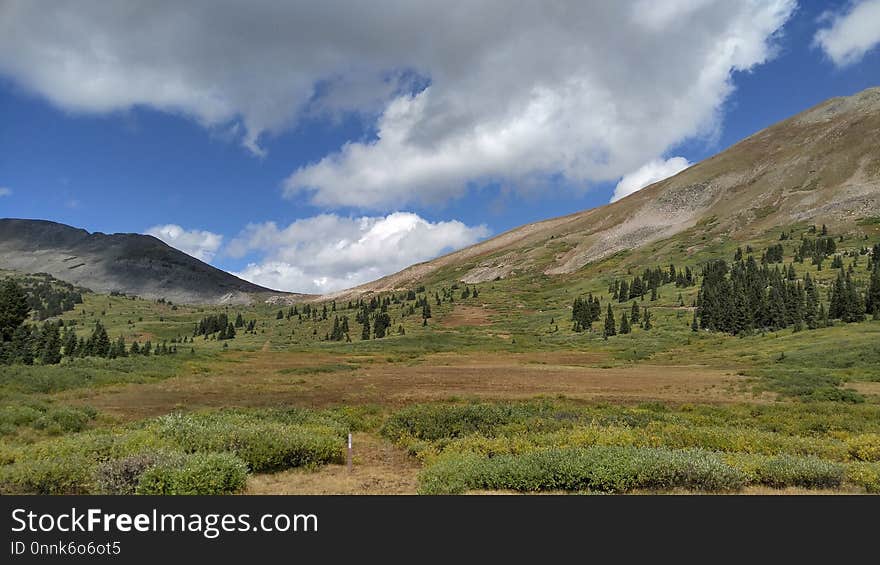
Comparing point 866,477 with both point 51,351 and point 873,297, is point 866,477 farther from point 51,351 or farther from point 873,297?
point 873,297

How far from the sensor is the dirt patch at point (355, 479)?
1314 centimetres

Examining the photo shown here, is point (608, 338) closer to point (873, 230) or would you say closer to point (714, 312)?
point (714, 312)

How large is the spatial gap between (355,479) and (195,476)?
4.96 m

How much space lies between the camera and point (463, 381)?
50.1 metres

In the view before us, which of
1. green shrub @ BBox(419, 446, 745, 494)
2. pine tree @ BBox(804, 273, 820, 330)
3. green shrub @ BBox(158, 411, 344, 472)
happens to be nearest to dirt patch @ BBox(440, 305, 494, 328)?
pine tree @ BBox(804, 273, 820, 330)

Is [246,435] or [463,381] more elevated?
[246,435]

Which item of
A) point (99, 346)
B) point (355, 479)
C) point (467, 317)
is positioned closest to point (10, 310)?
point (99, 346)

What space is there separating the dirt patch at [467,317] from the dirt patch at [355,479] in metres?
133

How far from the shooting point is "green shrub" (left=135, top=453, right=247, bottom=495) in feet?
34.7

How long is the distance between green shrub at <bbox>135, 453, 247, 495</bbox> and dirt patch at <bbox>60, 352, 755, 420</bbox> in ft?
60.4

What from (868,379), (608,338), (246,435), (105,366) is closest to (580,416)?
(246,435)

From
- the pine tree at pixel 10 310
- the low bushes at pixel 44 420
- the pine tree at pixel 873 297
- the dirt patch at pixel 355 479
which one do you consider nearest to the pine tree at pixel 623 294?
the pine tree at pixel 873 297
